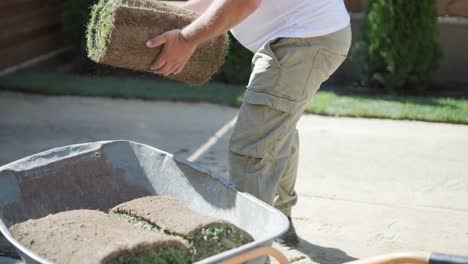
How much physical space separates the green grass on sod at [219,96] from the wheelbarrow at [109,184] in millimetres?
3658

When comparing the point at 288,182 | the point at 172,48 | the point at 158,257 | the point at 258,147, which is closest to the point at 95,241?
the point at 158,257

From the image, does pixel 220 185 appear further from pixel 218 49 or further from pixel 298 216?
pixel 298 216

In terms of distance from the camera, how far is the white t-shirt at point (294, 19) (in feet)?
10.3

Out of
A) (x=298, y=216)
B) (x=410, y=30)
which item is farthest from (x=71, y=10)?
(x=298, y=216)

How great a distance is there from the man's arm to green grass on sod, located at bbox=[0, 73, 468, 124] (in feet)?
12.1

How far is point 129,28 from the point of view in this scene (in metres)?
2.86

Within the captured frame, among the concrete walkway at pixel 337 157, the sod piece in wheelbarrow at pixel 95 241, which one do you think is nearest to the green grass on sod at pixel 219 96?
the concrete walkway at pixel 337 157

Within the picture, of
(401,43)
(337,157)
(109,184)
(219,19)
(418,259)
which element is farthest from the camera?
(401,43)

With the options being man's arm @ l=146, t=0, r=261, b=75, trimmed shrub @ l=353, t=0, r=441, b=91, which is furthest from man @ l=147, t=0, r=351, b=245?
trimmed shrub @ l=353, t=0, r=441, b=91

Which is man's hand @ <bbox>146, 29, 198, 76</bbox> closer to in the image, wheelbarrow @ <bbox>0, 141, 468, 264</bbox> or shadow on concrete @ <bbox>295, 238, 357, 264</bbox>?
wheelbarrow @ <bbox>0, 141, 468, 264</bbox>

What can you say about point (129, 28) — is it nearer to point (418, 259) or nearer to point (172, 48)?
point (172, 48)

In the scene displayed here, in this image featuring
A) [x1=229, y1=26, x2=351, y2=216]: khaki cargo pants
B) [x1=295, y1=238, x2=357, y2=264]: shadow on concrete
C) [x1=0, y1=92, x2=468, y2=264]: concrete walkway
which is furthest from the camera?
[x1=0, y1=92, x2=468, y2=264]: concrete walkway

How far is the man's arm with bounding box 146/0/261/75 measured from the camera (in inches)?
111

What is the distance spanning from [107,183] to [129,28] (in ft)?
1.98
